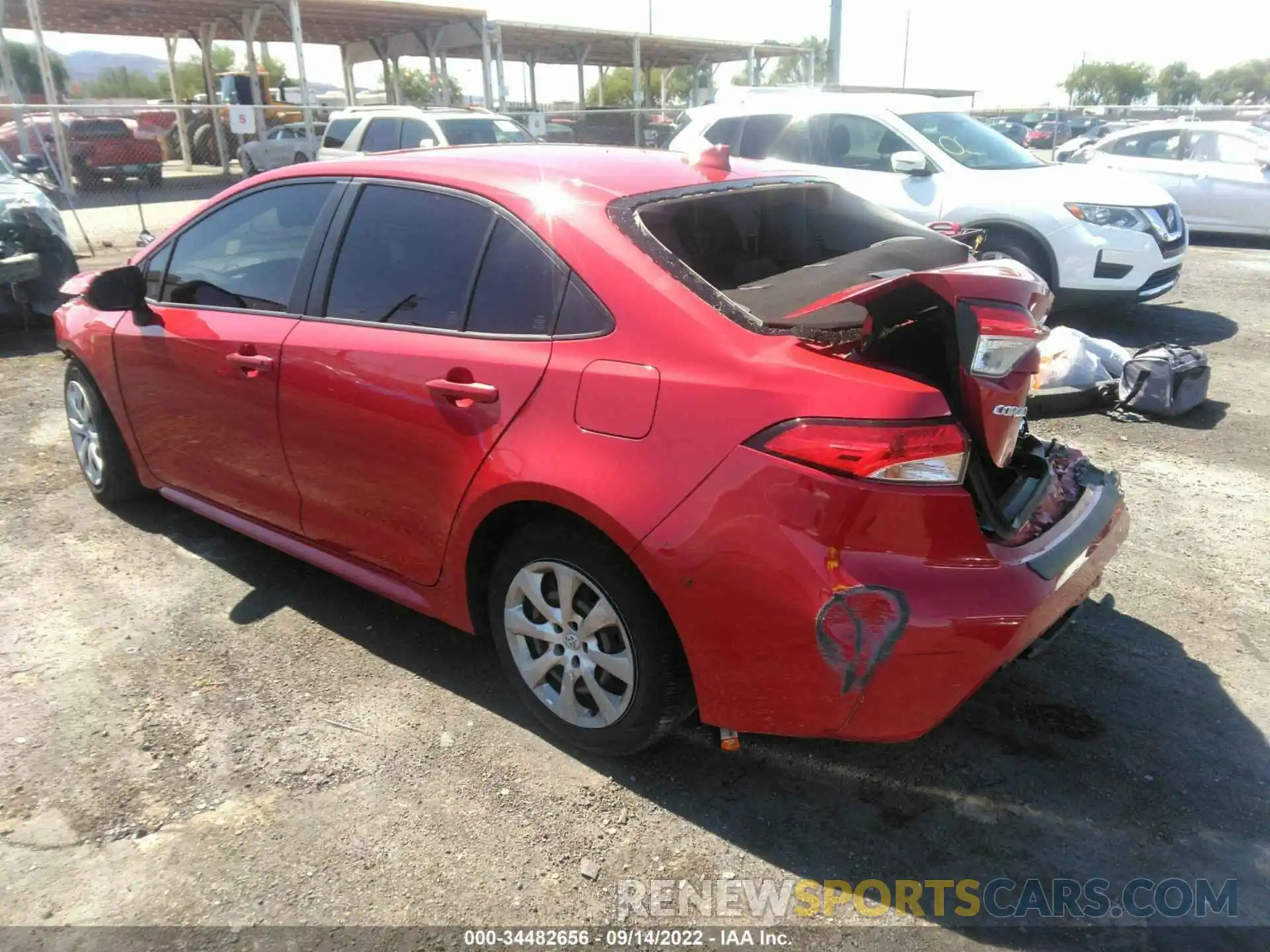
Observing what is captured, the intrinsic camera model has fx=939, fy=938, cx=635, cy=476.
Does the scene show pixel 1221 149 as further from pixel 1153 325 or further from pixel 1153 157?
pixel 1153 325

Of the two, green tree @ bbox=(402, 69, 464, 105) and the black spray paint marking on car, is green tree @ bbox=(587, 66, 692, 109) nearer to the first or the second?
green tree @ bbox=(402, 69, 464, 105)

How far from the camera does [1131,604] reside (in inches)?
145

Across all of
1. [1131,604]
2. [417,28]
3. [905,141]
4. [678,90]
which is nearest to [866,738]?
[1131,604]

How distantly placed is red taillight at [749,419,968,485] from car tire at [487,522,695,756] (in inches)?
22.9

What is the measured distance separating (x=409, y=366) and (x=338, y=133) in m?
14.1

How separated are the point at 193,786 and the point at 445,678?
846 mm

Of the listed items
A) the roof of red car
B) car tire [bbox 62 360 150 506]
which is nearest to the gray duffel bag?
the roof of red car

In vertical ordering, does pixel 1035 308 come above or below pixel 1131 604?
above

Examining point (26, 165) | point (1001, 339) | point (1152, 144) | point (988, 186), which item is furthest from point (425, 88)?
point (1001, 339)

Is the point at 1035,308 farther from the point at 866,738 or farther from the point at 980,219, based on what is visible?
the point at 980,219

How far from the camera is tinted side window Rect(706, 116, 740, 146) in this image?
917 centimetres

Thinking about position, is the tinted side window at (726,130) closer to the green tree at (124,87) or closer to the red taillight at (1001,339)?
the red taillight at (1001,339)

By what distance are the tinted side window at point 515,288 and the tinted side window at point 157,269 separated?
1972 millimetres

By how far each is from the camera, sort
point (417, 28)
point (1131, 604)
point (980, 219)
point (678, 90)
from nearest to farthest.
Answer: point (1131, 604) < point (980, 219) < point (417, 28) < point (678, 90)
